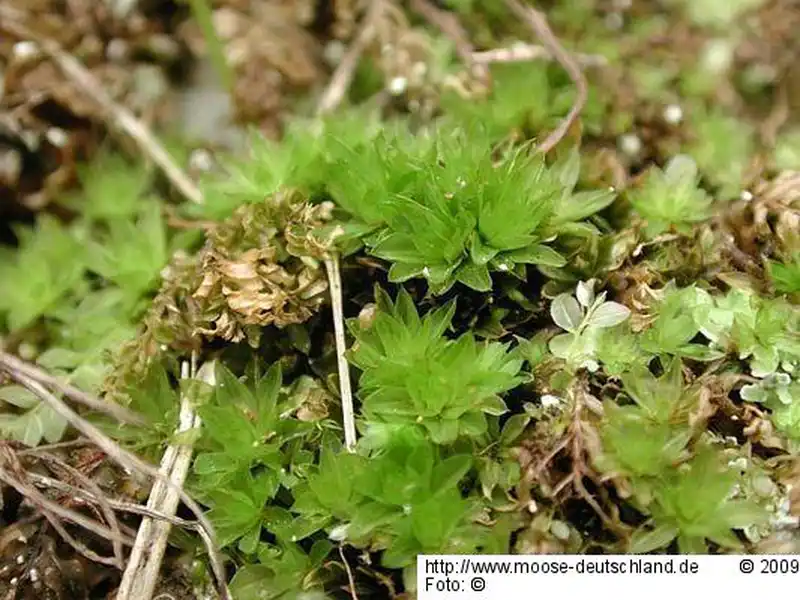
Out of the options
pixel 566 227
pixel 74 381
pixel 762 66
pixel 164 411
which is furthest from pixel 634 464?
pixel 762 66

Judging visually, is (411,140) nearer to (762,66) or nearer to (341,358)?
(341,358)

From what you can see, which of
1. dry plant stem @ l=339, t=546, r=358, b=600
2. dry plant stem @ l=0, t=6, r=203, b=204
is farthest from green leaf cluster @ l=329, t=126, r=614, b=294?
dry plant stem @ l=0, t=6, r=203, b=204

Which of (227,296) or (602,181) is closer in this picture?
(227,296)

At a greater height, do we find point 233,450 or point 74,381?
point 74,381

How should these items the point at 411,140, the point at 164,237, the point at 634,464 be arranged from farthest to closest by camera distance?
the point at 164,237 < the point at 411,140 < the point at 634,464

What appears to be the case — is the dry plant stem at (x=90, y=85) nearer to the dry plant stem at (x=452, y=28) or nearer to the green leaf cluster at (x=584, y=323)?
the dry plant stem at (x=452, y=28)

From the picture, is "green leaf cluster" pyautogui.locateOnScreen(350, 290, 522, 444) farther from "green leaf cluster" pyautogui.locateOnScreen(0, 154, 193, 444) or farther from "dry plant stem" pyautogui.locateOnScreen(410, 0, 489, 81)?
"dry plant stem" pyautogui.locateOnScreen(410, 0, 489, 81)

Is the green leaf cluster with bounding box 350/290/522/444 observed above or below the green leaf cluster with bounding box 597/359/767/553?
above

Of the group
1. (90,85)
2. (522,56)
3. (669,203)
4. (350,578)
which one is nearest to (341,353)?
(350,578)
